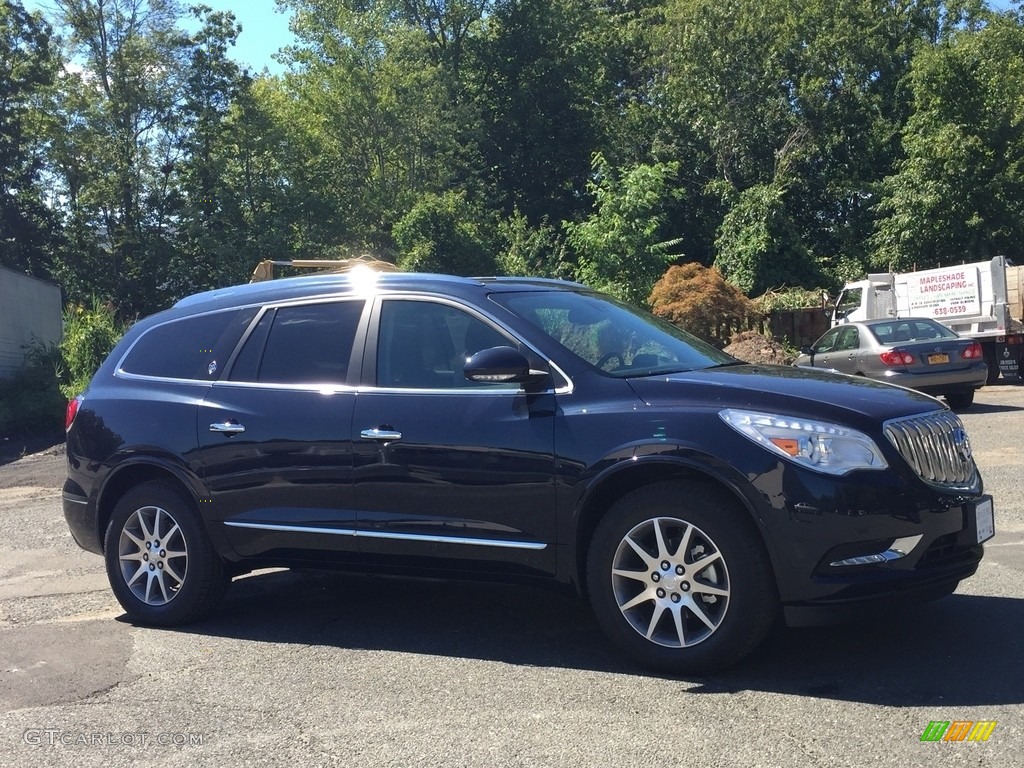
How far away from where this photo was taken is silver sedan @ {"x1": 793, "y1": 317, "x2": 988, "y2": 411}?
15.9m

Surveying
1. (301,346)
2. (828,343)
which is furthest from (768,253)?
(301,346)

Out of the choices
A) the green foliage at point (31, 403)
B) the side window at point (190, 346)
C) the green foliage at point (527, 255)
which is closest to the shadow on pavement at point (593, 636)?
the side window at point (190, 346)

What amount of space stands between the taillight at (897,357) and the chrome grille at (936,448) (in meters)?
11.2

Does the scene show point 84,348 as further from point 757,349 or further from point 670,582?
point 670,582

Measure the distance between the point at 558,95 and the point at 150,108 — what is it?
16.7m

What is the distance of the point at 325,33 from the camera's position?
42.8 m

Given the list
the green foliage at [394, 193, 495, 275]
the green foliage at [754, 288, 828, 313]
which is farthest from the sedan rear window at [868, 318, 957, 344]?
the green foliage at [394, 193, 495, 275]

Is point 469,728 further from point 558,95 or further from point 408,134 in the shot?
point 558,95

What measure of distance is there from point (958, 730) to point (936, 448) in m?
1.29

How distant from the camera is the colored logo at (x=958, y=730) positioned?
399 centimetres

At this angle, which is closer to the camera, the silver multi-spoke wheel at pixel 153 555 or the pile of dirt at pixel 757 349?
the silver multi-spoke wheel at pixel 153 555

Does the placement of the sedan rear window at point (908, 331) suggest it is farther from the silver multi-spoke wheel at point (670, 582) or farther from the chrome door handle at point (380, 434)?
the silver multi-spoke wheel at point (670, 582)

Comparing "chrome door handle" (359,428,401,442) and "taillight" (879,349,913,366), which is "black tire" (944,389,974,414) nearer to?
"taillight" (879,349,913,366)

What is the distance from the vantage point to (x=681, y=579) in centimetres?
479
